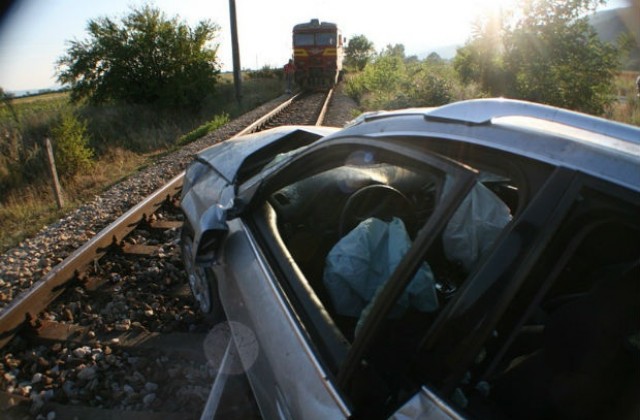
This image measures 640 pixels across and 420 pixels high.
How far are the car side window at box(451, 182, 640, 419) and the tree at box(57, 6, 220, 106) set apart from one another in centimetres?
2348

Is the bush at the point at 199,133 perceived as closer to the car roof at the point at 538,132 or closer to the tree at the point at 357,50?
the car roof at the point at 538,132

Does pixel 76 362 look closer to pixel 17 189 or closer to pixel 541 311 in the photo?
pixel 541 311

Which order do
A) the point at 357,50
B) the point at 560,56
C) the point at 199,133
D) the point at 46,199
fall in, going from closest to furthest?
the point at 46,199, the point at 560,56, the point at 199,133, the point at 357,50

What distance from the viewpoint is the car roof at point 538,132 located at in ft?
4.07

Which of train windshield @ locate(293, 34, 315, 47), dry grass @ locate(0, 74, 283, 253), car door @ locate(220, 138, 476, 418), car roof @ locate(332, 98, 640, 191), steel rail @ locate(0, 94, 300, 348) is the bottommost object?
dry grass @ locate(0, 74, 283, 253)

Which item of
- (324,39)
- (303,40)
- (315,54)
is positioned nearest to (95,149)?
(315,54)

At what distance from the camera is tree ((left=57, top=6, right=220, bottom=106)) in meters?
22.1

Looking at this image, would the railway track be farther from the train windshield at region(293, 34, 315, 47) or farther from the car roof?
the train windshield at region(293, 34, 315, 47)

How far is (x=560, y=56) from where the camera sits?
499 inches

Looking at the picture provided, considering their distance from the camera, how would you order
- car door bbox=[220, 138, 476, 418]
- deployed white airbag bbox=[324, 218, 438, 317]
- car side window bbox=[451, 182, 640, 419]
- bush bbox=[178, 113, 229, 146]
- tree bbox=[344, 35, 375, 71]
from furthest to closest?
tree bbox=[344, 35, 375, 71] < bush bbox=[178, 113, 229, 146] < deployed white airbag bbox=[324, 218, 438, 317] < car door bbox=[220, 138, 476, 418] < car side window bbox=[451, 182, 640, 419]

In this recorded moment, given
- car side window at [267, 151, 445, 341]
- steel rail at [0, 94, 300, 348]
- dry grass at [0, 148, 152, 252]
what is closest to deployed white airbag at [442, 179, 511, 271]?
car side window at [267, 151, 445, 341]

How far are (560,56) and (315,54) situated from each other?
1414 cm

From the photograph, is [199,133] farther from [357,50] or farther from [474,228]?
[357,50]

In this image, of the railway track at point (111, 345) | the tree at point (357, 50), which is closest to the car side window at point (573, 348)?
the railway track at point (111, 345)
